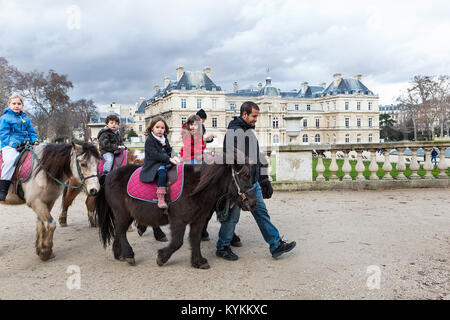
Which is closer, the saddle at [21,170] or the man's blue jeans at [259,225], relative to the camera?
the man's blue jeans at [259,225]

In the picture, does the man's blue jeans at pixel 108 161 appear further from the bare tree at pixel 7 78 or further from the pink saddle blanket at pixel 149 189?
the bare tree at pixel 7 78

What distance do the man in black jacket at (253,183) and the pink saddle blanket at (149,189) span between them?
27.3 inches

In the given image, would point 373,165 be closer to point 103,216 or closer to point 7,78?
point 103,216

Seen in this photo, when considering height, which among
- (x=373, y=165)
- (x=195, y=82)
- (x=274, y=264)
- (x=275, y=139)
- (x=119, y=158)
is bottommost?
(x=274, y=264)

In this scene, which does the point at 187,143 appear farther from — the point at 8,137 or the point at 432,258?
the point at 432,258

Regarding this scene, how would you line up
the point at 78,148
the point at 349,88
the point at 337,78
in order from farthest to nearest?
the point at 337,78, the point at 349,88, the point at 78,148

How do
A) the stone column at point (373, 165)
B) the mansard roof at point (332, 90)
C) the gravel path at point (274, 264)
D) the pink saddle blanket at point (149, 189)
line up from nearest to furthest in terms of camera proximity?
the gravel path at point (274, 264) → the pink saddle blanket at point (149, 189) → the stone column at point (373, 165) → the mansard roof at point (332, 90)

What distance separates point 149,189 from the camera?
4.40 meters

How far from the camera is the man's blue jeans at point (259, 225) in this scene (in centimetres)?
466

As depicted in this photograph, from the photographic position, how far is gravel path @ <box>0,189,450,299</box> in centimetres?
361

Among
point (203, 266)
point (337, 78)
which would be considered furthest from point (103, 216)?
point (337, 78)

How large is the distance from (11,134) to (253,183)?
3.61 meters

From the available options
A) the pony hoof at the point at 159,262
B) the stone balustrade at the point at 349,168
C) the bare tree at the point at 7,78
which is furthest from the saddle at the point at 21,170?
the bare tree at the point at 7,78

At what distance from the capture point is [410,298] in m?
3.39
